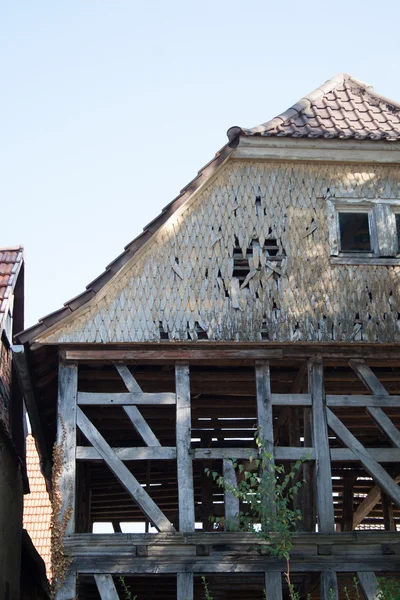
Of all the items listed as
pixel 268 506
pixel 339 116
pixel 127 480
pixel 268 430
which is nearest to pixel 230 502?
pixel 268 506

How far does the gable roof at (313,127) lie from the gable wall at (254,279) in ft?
0.56

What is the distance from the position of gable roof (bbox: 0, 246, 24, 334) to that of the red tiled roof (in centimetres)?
754

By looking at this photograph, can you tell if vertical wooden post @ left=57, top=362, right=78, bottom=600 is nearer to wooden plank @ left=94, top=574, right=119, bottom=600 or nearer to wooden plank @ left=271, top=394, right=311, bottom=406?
wooden plank @ left=94, top=574, right=119, bottom=600

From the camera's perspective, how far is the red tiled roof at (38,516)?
77.7ft

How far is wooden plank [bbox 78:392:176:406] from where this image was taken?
43.7 feet

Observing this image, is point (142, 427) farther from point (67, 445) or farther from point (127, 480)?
point (67, 445)

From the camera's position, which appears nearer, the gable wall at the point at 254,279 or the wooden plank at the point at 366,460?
the wooden plank at the point at 366,460

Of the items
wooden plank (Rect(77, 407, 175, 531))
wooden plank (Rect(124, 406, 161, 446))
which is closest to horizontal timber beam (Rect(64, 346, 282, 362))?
wooden plank (Rect(124, 406, 161, 446))

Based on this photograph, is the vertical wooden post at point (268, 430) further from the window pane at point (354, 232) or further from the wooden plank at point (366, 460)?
the window pane at point (354, 232)

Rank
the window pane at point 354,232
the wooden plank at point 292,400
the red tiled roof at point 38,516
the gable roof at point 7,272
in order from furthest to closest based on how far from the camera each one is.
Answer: the red tiled roof at point 38,516
the gable roof at point 7,272
the window pane at point 354,232
the wooden plank at point 292,400

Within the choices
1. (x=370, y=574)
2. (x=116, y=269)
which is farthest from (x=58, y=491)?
(x=370, y=574)

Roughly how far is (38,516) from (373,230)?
1308 centimetres

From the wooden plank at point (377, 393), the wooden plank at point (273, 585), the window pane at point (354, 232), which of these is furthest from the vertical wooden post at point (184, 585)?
the window pane at point (354, 232)

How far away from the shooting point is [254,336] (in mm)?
13570
